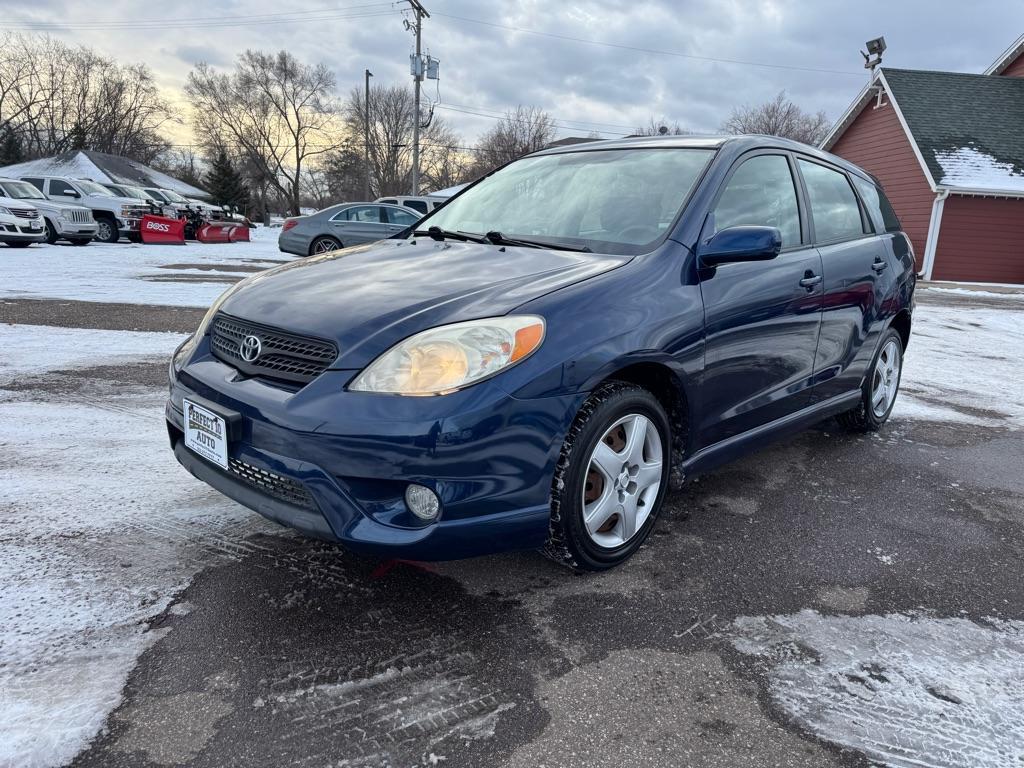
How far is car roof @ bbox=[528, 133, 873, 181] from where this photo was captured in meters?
3.28

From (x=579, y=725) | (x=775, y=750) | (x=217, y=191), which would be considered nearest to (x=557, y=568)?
(x=579, y=725)

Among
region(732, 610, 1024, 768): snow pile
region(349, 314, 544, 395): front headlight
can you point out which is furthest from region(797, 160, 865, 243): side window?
region(349, 314, 544, 395): front headlight

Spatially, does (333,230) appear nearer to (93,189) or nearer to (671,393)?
(93,189)

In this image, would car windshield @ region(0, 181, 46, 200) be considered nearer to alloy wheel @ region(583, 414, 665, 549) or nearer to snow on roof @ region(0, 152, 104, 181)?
alloy wheel @ region(583, 414, 665, 549)

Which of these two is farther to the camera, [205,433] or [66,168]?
[66,168]

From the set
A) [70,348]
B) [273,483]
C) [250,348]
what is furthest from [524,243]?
[70,348]

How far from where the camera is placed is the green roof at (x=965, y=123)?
19.4 meters

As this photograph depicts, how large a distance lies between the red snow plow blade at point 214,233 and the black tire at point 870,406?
65.5 feet

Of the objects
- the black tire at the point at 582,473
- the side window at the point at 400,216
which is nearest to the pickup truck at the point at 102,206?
the side window at the point at 400,216

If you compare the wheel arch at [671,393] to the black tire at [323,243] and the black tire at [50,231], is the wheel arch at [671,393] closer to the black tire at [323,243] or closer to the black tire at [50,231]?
the black tire at [323,243]

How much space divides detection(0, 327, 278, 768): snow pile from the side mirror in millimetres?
2108

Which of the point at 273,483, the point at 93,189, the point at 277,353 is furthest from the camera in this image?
the point at 93,189

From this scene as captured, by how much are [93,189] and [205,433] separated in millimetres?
21415

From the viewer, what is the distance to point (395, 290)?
2.53 m
